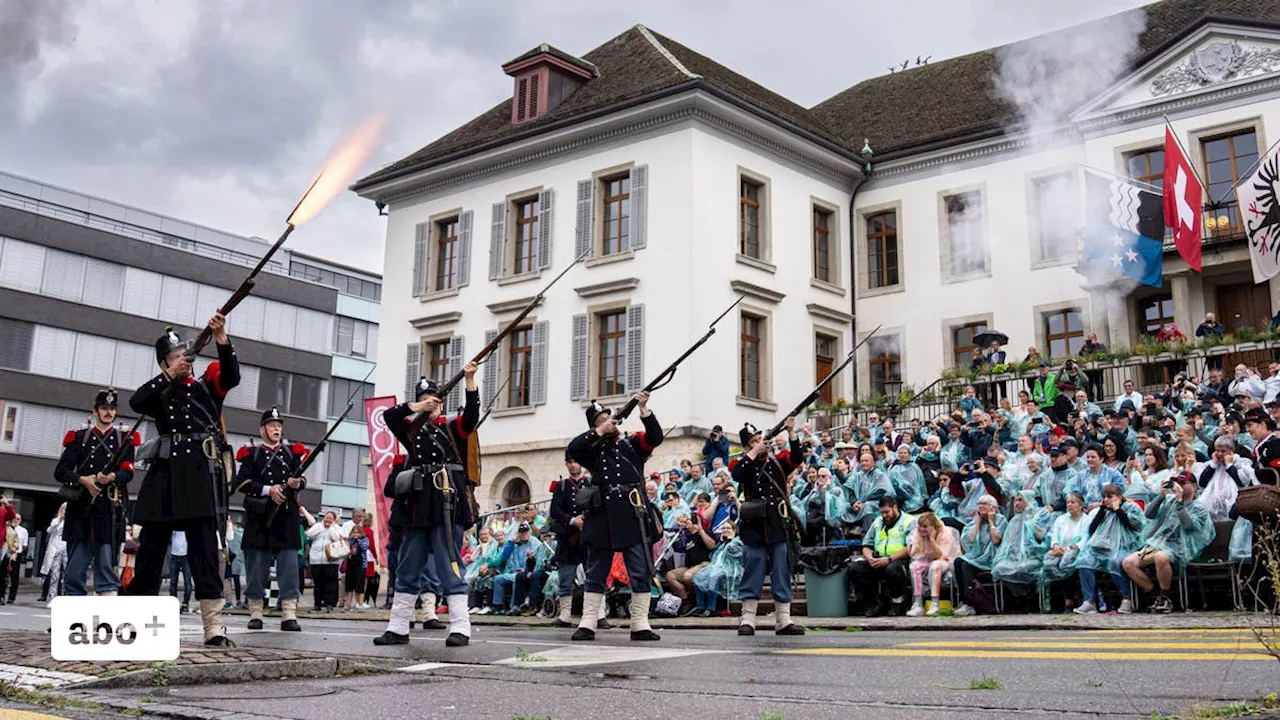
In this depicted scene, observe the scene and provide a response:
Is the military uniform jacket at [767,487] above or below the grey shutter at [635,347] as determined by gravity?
below

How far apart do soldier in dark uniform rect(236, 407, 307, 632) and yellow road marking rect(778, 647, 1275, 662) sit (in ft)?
19.0

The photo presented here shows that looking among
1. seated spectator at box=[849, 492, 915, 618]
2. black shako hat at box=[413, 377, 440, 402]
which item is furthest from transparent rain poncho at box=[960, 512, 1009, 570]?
black shako hat at box=[413, 377, 440, 402]

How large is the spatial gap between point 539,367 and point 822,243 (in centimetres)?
811

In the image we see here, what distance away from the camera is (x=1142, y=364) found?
23.8 metres

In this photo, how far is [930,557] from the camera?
50.0 feet

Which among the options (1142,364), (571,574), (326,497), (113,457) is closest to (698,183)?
(1142,364)

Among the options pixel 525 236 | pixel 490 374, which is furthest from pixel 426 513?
pixel 525 236

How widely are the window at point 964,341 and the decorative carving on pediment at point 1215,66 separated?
676 centimetres

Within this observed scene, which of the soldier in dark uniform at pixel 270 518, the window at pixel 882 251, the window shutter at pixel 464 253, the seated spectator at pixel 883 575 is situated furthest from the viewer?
the window shutter at pixel 464 253

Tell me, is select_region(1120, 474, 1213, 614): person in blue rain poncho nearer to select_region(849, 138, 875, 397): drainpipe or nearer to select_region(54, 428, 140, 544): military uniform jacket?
select_region(54, 428, 140, 544): military uniform jacket

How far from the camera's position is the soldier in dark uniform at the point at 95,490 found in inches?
456

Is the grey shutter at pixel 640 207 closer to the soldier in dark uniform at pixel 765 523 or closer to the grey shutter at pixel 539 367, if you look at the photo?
the grey shutter at pixel 539 367

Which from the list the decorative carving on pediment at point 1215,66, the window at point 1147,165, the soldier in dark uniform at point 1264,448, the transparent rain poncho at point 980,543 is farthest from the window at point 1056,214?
the transparent rain poncho at point 980,543

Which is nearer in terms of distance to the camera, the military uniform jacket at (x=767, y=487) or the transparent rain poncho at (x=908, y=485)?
the military uniform jacket at (x=767, y=487)
